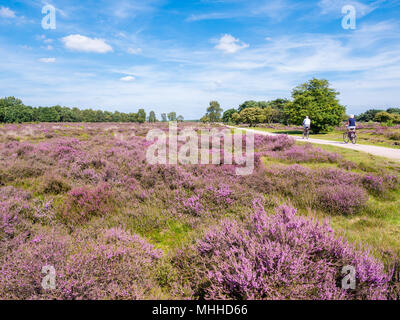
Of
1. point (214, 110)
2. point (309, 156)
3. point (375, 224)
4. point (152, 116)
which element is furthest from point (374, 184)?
point (152, 116)

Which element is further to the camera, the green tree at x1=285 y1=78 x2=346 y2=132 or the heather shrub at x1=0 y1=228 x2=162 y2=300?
the green tree at x1=285 y1=78 x2=346 y2=132

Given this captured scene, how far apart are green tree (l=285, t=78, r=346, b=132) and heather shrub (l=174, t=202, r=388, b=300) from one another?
28272 mm

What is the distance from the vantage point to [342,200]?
4.82m

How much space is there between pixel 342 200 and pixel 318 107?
26569mm

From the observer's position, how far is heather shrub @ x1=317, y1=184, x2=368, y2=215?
4711 millimetres

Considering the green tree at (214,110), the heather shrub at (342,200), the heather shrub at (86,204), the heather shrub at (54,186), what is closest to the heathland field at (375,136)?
the heather shrub at (342,200)

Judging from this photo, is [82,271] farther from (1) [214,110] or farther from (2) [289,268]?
(1) [214,110]

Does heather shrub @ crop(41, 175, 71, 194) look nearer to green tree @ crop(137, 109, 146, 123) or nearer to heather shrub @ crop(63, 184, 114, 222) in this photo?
heather shrub @ crop(63, 184, 114, 222)

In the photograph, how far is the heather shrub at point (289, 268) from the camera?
212 cm

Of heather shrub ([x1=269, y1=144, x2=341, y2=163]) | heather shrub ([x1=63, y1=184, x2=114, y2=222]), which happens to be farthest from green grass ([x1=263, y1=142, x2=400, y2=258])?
heather shrub ([x1=63, y1=184, x2=114, y2=222])

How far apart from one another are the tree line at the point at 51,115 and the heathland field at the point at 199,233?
8232cm
